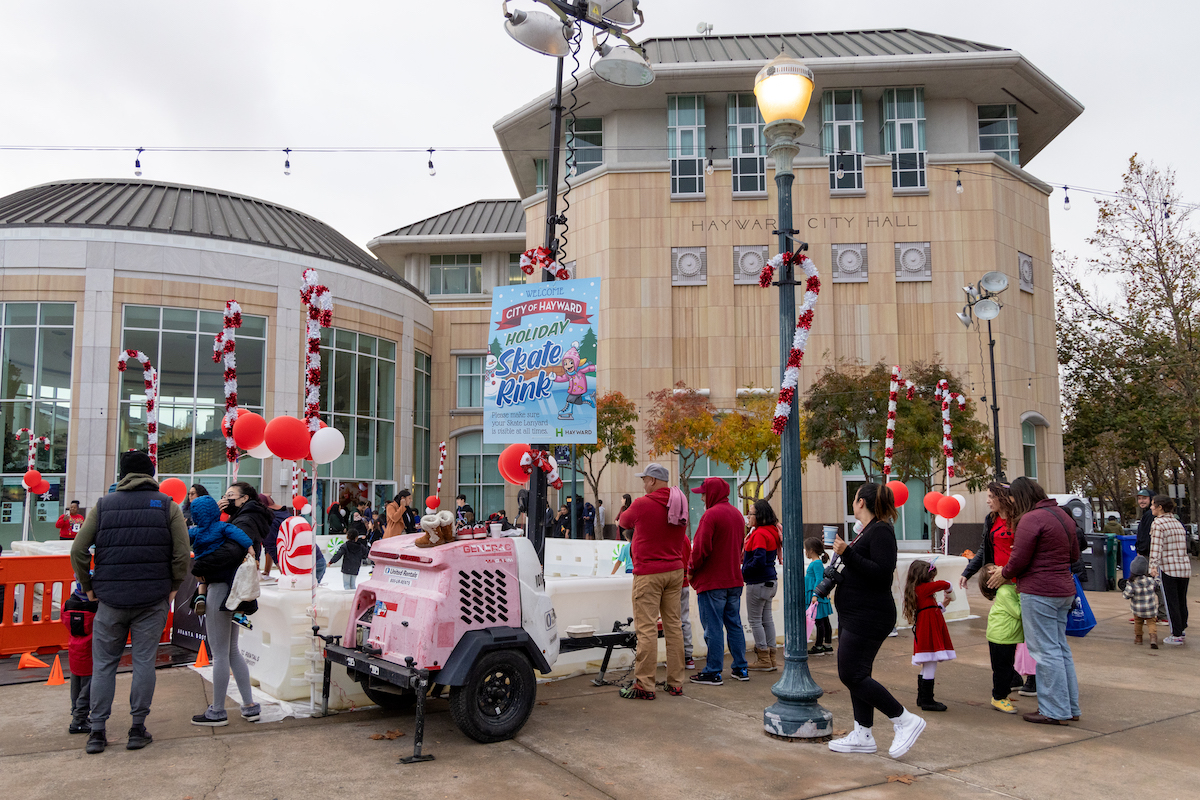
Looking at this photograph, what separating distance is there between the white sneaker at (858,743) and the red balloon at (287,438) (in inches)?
250

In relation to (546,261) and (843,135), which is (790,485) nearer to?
(546,261)

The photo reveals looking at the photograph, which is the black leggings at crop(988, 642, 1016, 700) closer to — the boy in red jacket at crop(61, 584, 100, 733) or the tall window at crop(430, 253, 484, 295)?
the boy in red jacket at crop(61, 584, 100, 733)

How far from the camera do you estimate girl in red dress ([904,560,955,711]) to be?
7.21 m

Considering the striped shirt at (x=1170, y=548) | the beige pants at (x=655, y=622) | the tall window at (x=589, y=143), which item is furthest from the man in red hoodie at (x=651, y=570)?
the tall window at (x=589, y=143)

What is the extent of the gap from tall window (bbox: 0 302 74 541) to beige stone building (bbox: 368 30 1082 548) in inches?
690

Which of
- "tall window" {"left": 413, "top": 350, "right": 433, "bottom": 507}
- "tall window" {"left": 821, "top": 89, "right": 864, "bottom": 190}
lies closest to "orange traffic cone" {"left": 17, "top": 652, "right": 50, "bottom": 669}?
"tall window" {"left": 413, "top": 350, "right": 433, "bottom": 507}

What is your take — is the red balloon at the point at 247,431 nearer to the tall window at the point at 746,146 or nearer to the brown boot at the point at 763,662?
the brown boot at the point at 763,662

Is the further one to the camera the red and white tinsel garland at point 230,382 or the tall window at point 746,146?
the tall window at point 746,146

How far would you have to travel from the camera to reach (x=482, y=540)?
6.38m

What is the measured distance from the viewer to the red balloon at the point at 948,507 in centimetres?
1310

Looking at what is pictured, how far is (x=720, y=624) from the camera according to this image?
831 cm

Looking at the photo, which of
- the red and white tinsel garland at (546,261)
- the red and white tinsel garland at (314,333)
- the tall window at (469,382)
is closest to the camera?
the red and white tinsel garland at (314,333)

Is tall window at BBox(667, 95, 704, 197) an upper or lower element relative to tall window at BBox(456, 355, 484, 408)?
upper

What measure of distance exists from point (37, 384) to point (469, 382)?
17.0m
